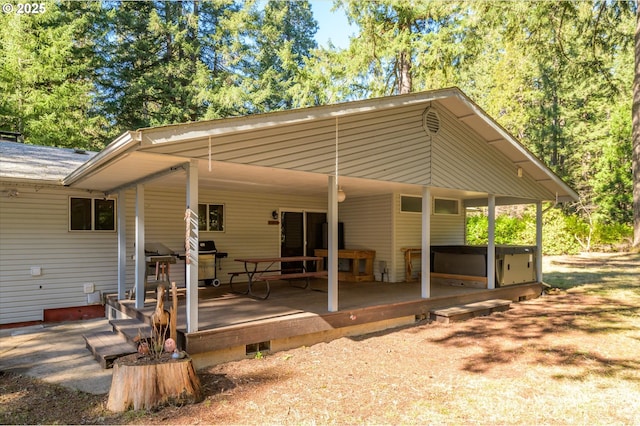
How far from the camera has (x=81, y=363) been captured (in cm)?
483

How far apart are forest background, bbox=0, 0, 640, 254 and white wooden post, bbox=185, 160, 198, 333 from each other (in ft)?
37.4

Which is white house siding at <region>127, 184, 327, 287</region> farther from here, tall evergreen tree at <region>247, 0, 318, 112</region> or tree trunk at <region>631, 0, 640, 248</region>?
tree trunk at <region>631, 0, 640, 248</region>

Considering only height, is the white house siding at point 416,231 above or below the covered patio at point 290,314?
above

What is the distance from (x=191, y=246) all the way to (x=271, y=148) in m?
1.52

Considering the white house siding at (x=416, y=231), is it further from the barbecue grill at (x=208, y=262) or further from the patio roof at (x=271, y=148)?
the barbecue grill at (x=208, y=262)

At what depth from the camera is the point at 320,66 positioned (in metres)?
16.6

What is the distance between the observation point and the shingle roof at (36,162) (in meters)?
6.32

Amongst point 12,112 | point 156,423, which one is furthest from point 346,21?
point 156,423

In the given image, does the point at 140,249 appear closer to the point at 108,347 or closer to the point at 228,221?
the point at 108,347

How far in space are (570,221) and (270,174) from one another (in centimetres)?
1718

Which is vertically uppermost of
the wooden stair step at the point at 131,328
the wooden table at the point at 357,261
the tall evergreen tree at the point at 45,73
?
the tall evergreen tree at the point at 45,73

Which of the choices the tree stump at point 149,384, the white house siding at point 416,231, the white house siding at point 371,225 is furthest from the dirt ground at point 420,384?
the white house siding at point 371,225

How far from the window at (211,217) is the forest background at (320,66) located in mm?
8102

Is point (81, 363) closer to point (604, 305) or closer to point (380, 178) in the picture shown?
point (380, 178)
